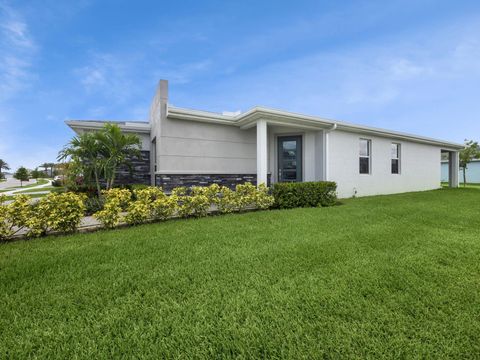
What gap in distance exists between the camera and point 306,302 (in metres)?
2.19

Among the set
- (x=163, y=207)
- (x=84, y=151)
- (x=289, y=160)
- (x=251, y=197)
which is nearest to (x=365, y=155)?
(x=289, y=160)

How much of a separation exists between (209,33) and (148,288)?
9.71m

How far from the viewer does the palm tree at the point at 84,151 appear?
297 inches

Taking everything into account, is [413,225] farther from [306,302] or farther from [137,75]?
[137,75]

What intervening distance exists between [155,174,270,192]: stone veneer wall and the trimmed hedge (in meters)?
1.69

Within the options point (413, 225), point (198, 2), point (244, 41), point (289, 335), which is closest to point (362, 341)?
point (289, 335)

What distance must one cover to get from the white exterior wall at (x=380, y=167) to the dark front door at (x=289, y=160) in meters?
1.28

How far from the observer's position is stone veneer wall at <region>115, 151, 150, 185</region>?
30.8ft

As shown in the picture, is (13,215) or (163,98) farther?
(163,98)

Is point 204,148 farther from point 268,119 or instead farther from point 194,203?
point 194,203

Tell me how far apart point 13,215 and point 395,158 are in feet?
47.3

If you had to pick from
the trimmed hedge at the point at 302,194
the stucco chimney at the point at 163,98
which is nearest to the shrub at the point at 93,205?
the stucco chimney at the point at 163,98

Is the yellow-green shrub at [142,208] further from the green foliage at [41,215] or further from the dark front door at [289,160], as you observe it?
the dark front door at [289,160]

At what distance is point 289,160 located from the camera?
9.70m
